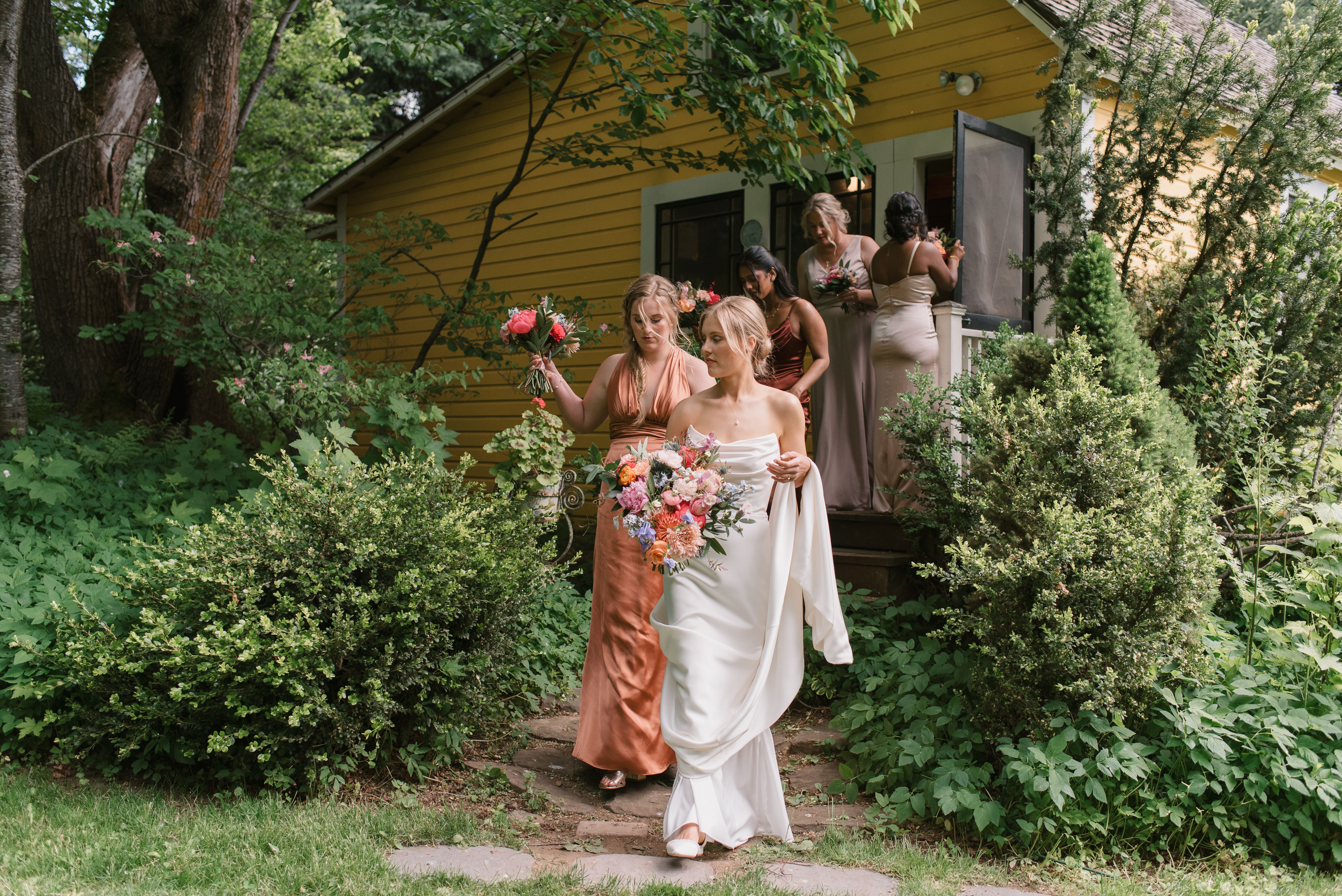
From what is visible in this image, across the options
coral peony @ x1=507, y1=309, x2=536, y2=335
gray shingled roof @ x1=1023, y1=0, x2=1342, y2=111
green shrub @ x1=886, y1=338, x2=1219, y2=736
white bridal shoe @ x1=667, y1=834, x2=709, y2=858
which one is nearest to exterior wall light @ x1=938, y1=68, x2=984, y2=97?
gray shingled roof @ x1=1023, y1=0, x2=1342, y2=111

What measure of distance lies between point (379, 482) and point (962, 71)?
586cm

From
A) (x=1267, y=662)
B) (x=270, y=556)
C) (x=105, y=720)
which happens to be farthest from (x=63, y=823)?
(x=1267, y=662)

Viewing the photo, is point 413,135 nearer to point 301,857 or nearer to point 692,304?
point 692,304

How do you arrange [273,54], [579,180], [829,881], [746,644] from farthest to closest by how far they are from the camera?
[579,180], [273,54], [746,644], [829,881]

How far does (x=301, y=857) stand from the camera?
3.39 m

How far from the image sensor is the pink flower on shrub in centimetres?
341

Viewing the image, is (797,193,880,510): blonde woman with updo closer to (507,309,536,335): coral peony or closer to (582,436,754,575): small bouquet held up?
(507,309,536,335): coral peony

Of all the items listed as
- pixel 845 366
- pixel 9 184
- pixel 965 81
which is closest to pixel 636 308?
pixel 845 366

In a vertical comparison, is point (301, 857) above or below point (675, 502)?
below

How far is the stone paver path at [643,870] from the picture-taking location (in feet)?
10.9

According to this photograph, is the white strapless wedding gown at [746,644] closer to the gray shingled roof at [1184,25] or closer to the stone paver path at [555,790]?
the stone paver path at [555,790]

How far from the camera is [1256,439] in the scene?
5688 mm

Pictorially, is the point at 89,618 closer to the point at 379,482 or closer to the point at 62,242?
the point at 379,482

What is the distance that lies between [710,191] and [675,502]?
22.6 feet
